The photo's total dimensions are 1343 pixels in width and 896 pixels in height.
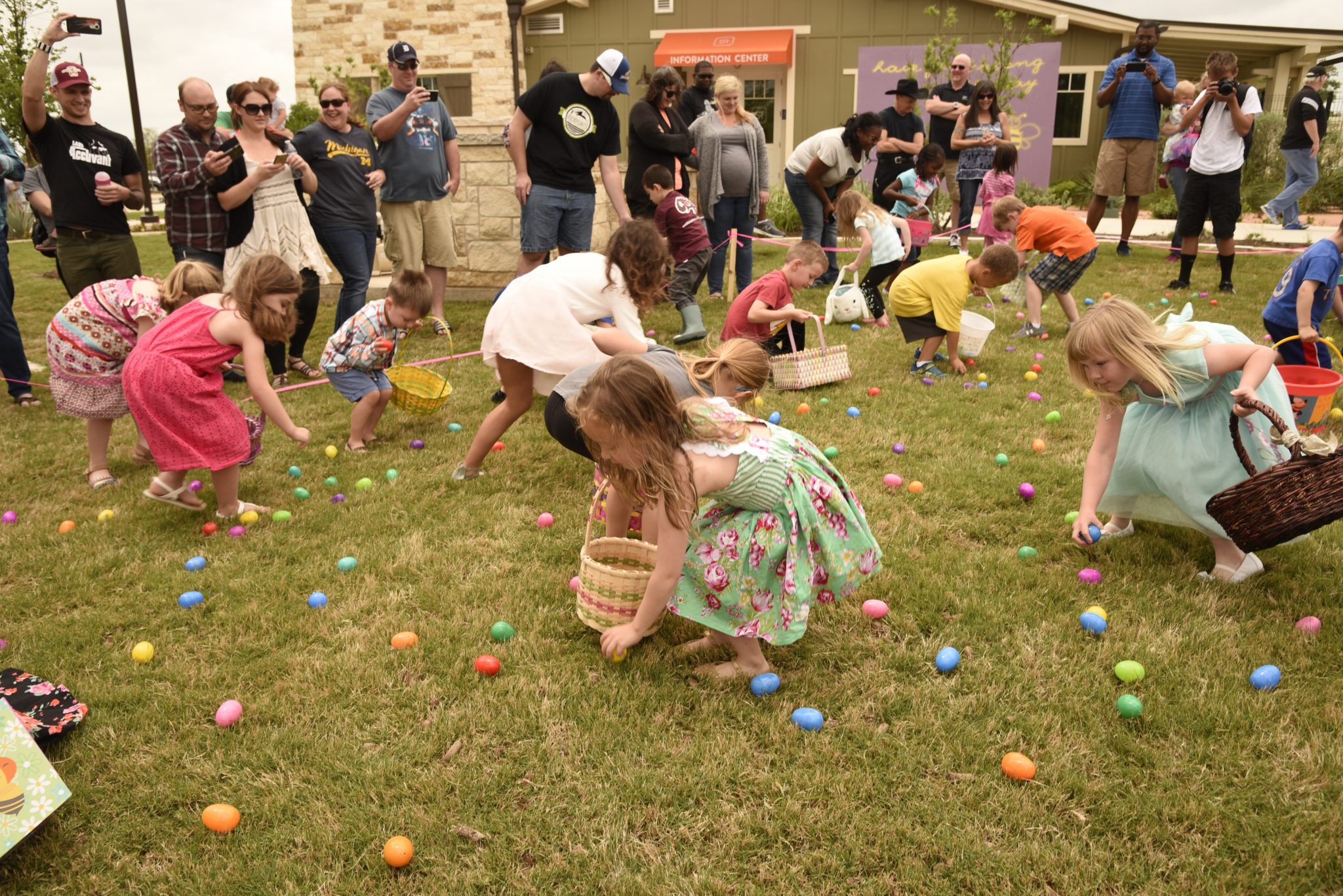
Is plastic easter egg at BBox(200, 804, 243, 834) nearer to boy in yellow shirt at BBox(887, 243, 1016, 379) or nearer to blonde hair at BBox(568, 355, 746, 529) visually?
blonde hair at BBox(568, 355, 746, 529)

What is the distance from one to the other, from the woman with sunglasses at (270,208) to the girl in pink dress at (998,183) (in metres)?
6.80

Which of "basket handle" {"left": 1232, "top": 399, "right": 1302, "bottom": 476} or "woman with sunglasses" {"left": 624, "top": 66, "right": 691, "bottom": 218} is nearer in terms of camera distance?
"basket handle" {"left": 1232, "top": 399, "right": 1302, "bottom": 476}

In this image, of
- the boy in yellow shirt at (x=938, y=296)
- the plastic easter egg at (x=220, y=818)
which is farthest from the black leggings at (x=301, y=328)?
the plastic easter egg at (x=220, y=818)

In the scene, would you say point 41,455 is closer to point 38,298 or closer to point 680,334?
point 680,334

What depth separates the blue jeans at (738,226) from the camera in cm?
831

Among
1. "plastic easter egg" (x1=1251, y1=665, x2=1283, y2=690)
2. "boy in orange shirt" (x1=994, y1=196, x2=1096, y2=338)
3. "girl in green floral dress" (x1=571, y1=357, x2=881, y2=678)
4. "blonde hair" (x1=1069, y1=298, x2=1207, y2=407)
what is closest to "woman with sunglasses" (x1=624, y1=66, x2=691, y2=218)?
"boy in orange shirt" (x1=994, y1=196, x2=1096, y2=338)

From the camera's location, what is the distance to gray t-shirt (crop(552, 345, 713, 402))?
321cm

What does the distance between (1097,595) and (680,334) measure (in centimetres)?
455

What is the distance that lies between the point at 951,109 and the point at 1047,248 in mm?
4474

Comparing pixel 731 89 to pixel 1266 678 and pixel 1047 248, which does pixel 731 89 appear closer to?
pixel 1047 248

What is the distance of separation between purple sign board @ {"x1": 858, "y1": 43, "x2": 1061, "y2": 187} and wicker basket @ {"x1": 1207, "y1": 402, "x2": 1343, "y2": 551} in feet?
54.2

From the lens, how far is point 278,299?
390 cm

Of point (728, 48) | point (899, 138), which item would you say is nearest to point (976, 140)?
point (899, 138)

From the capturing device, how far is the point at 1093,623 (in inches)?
120
